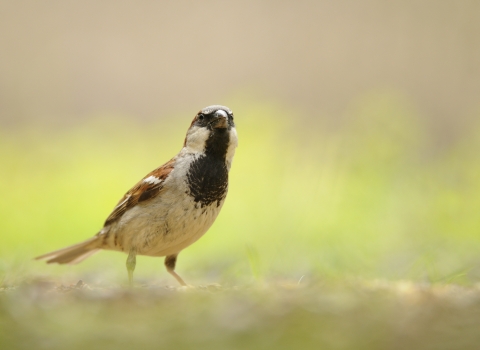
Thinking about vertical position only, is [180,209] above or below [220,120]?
below

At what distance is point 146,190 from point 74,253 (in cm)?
85

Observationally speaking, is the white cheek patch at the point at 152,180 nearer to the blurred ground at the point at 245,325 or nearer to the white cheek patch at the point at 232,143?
the white cheek patch at the point at 232,143

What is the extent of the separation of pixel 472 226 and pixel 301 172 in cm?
219

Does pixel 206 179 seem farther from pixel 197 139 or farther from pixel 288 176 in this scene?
pixel 288 176

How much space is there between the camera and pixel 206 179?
3064 mm

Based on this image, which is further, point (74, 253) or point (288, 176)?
point (288, 176)

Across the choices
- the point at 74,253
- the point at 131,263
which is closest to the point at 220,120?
the point at 131,263

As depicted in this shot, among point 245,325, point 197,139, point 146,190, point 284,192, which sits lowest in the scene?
point 245,325

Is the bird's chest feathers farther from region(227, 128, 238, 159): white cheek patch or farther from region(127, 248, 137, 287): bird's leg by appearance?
region(127, 248, 137, 287): bird's leg

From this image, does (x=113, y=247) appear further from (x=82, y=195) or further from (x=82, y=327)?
(x=82, y=195)

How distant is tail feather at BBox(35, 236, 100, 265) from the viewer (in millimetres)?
3541

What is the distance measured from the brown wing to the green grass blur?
0.53m

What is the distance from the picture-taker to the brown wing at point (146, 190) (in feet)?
10.4

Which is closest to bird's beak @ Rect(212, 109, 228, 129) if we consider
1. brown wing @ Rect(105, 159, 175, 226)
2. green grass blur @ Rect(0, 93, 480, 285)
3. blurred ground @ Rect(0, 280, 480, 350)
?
brown wing @ Rect(105, 159, 175, 226)
